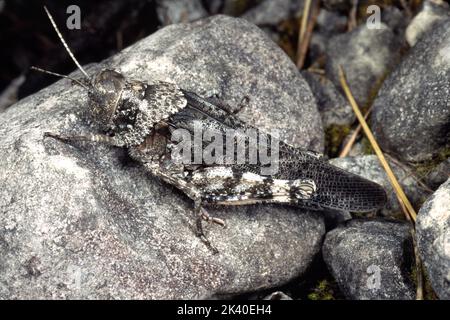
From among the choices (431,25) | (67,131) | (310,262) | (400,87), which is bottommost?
(310,262)

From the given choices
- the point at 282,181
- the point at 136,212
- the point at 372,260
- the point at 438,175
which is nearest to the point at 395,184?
the point at 438,175

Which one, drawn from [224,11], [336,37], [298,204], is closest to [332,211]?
[298,204]

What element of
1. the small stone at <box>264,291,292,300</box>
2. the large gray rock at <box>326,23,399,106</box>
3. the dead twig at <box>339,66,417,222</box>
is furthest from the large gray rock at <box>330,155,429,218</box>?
the small stone at <box>264,291,292,300</box>

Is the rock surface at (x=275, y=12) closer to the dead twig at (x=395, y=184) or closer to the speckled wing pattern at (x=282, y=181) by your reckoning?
the dead twig at (x=395, y=184)

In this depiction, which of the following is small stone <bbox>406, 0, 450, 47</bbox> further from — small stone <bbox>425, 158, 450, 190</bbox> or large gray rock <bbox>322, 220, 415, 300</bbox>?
large gray rock <bbox>322, 220, 415, 300</bbox>

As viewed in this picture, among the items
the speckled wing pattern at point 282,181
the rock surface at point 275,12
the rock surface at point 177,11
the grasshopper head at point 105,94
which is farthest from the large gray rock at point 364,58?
the grasshopper head at point 105,94

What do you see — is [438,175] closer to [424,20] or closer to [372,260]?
[372,260]

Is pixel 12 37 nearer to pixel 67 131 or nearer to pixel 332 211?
pixel 67 131
